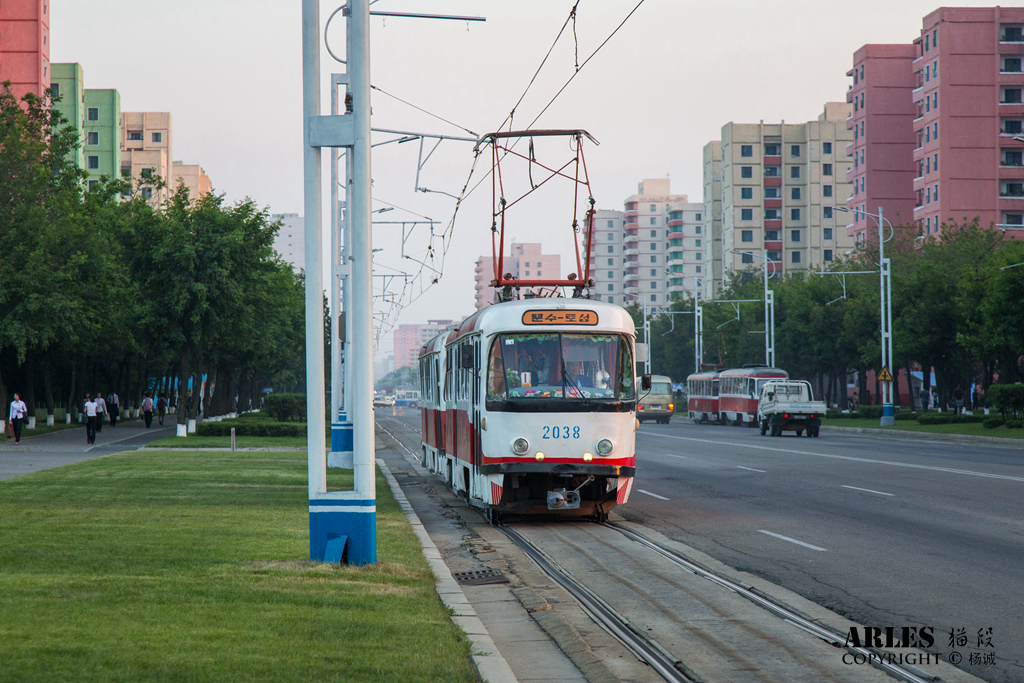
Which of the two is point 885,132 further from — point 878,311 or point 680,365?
point 878,311

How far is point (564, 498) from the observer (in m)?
16.5

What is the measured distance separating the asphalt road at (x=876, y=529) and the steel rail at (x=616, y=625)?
76.9 inches

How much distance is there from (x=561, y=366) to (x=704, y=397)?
57369mm

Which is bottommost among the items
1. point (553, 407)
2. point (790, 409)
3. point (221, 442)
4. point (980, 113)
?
point (221, 442)

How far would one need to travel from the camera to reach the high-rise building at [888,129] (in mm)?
111562

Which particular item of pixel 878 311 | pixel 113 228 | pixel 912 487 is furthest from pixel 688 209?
pixel 912 487

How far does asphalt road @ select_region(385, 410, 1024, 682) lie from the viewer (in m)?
9.64

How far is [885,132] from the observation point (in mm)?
111750

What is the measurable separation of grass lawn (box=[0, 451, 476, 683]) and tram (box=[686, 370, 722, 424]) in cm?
5525

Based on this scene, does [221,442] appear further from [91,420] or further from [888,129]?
[888,129]

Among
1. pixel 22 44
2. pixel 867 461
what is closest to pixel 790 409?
pixel 867 461

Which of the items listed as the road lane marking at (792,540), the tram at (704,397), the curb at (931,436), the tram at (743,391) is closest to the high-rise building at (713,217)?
the tram at (704,397)

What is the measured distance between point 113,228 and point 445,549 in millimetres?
41091

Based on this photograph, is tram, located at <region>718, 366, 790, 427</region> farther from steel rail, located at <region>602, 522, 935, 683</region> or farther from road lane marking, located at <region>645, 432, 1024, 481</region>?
steel rail, located at <region>602, 522, 935, 683</region>
